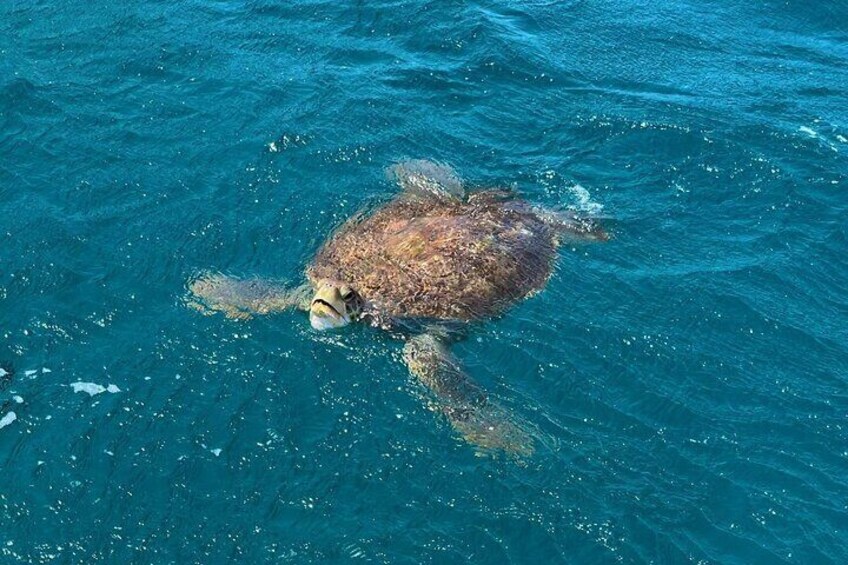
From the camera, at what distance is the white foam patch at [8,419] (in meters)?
9.76

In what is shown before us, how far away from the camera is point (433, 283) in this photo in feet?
37.6

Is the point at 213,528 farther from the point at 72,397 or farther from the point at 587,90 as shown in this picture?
the point at 587,90

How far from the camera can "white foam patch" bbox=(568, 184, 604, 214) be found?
44.7 feet

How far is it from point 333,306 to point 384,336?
89cm

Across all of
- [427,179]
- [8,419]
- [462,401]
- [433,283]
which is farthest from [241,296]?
[427,179]

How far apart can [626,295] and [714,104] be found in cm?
611

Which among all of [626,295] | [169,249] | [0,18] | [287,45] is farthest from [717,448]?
[0,18]

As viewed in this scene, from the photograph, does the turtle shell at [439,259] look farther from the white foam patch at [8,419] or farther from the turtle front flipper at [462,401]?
the white foam patch at [8,419]

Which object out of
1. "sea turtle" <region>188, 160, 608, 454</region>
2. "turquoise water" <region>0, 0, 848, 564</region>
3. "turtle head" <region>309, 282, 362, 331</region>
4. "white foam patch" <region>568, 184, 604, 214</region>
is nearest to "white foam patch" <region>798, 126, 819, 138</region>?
"turquoise water" <region>0, 0, 848, 564</region>

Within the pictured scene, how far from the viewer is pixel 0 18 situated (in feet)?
57.8

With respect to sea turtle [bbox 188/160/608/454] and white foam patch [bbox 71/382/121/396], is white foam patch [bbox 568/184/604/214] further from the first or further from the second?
white foam patch [bbox 71/382/121/396]

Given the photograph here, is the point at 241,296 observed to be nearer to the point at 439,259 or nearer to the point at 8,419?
the point at 439,259

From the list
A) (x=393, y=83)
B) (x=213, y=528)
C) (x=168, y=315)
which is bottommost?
(x=213, y=528)

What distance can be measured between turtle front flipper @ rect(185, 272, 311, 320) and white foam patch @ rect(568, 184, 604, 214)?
489 centimetres
